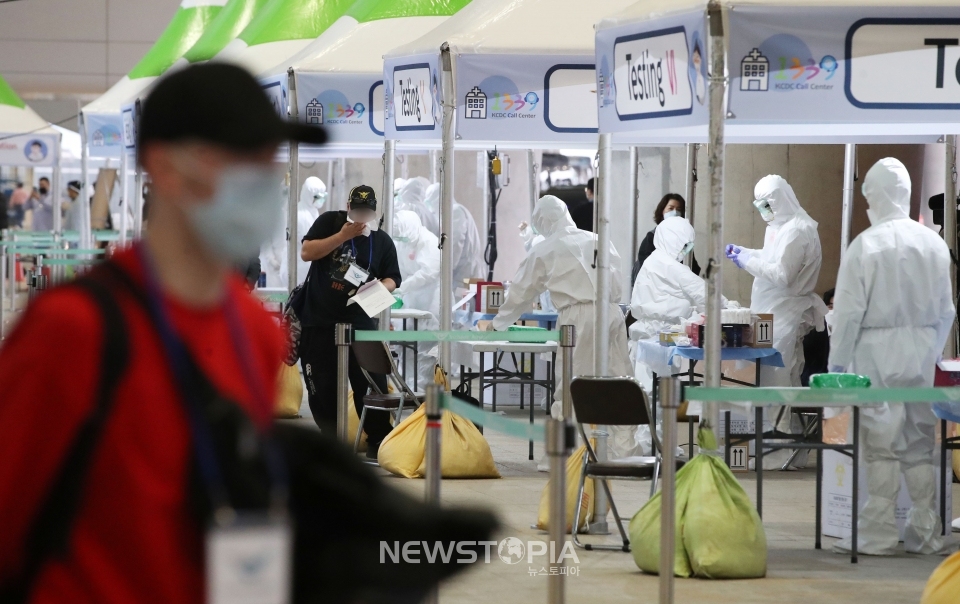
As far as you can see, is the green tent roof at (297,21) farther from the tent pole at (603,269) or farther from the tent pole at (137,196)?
the tent pole at (603,269)

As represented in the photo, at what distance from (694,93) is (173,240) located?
13.0ft

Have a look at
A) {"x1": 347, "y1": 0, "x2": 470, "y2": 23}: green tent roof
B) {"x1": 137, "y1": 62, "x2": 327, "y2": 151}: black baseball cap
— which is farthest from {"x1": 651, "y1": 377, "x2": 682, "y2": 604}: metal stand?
{"x1": 347, "y1": 0, "x2": 470, "y2": 23}: green tent roof

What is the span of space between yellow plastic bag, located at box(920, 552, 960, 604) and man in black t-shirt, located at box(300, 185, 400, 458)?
4201 millimetres

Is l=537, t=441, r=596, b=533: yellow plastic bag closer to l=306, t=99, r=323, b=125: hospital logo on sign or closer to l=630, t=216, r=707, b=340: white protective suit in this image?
l=630, t=216, r=707, b=340: white protective suit

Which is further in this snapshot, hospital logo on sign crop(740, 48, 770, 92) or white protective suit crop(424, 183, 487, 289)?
white protective suit crop(424, 183, 487, 289)

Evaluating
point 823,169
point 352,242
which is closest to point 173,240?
point 352,242

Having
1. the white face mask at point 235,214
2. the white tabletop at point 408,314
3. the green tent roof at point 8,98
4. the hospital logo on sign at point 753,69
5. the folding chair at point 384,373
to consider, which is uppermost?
the green tent roof at point 8,98

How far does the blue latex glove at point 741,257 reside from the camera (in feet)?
30.7

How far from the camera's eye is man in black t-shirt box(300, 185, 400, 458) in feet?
27.2

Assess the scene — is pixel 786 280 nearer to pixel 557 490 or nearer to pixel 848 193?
pixel 848 193

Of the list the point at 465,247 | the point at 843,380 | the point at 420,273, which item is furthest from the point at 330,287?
the point at 465,247

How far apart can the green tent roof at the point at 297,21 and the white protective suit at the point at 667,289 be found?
13.8 ft

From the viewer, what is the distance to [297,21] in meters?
12.8

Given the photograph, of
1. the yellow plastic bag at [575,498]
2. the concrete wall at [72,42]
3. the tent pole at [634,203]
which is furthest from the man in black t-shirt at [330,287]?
the concrete wall at [72,42]
